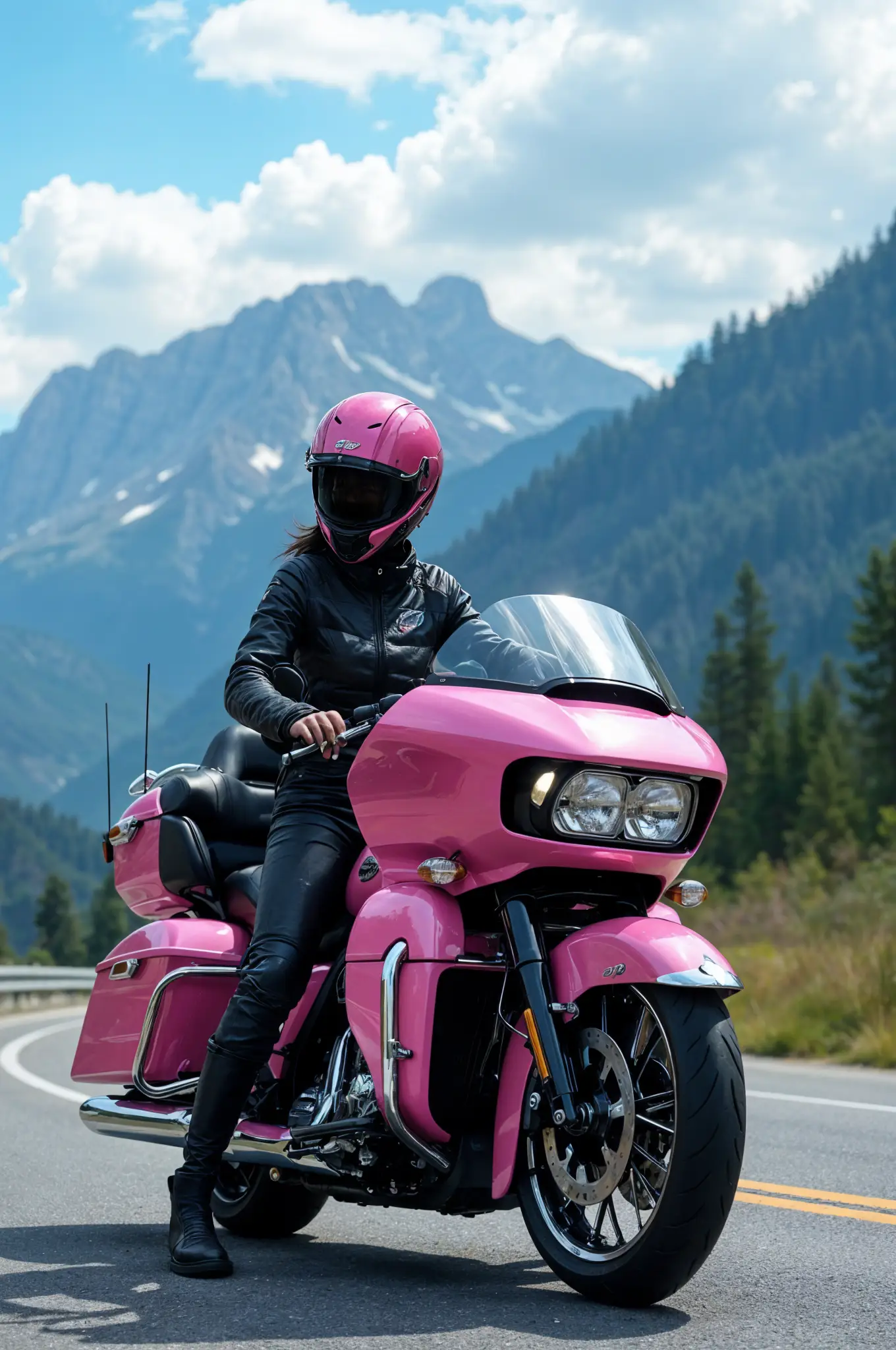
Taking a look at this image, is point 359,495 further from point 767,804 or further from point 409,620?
point 767,804

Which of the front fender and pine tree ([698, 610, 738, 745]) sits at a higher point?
pine tree ([698, 610, 738, 745])

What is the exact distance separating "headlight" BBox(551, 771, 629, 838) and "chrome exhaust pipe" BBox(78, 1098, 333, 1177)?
1116 millimetres

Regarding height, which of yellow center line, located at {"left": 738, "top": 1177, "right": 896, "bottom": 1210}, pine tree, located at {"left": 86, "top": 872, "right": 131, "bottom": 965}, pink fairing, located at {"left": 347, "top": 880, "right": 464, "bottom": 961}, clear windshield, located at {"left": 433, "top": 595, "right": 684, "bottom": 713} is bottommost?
pine tree, located at {"left": 86, "top": 872, "right": 131, "bottom": 965}

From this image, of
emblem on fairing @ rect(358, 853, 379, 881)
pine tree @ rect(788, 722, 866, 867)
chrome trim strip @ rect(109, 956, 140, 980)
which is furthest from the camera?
pine tree @ rect(788, 722, 866, 867)

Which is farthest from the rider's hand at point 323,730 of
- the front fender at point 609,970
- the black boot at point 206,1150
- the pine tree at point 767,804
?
the pine tree at point 767,804

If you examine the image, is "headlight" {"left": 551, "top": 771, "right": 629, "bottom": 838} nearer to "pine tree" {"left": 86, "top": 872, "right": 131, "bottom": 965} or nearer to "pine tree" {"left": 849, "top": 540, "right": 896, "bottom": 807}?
"pine tree" {"left": 849, "top": 540, "right": 896, "bottom": 807}

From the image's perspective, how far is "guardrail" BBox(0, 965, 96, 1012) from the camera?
25.1m

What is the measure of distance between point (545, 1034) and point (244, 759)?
89.3 inches

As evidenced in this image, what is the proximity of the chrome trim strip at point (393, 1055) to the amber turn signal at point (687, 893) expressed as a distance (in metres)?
0.73

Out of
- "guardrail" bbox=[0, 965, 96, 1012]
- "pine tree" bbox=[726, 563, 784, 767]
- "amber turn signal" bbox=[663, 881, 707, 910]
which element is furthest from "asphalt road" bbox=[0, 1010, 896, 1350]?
"pine tree" bbox=[726, 563, 784, 767]

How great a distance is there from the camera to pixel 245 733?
604 centimetres

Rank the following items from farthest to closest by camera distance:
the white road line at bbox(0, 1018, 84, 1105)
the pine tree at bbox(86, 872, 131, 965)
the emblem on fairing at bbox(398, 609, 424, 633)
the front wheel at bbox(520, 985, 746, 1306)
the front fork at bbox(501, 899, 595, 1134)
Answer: the pine tree at bbox(86, 872, 131, 965)
the white road line at bbox(0, 1018, 84, 1105)
the emblem on fairing at bbox(398, 609, 424, 633)
the front fork at bbox(501, 899, 595, 1134)
the front wheel at bbox(520, 985, 746, 1306)

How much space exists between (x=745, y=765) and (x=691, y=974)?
74817 mm

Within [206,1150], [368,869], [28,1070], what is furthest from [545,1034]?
[28,1070]
